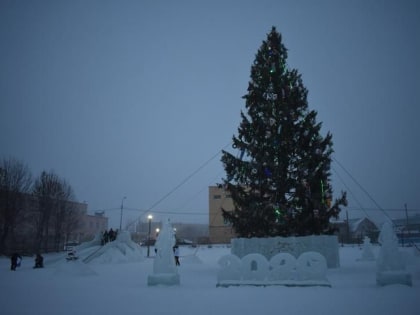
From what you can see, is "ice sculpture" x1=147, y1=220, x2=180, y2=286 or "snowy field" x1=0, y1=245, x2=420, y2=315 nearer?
"snowy field" x1=0, y1=245, x2=420, y2=315

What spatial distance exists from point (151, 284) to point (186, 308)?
482cm

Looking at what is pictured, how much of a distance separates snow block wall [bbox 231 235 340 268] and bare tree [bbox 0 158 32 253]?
30.8 meters

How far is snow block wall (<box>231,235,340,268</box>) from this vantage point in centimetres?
1656

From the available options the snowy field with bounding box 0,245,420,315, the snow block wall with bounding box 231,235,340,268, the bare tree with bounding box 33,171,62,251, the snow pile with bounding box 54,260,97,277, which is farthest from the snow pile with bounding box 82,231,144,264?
the snowy field with bounding box 0,245,420,315

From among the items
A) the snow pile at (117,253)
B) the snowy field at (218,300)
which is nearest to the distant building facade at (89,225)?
the snow pile at (117,253)

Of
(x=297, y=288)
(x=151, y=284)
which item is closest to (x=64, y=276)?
(x=151, y=284)

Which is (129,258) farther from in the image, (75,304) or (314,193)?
(75,304)

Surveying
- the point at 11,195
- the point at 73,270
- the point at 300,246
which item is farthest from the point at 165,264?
the point at 11,195

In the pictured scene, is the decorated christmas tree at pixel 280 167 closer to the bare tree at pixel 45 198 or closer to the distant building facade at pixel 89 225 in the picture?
the bare tree at pixel 45 198

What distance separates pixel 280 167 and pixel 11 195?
32916 mm

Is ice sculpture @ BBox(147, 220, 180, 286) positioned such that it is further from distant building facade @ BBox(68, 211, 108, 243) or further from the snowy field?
distant building facade @ BBox(68, 211, 108, 243)

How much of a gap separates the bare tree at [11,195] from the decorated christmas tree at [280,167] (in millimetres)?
29073

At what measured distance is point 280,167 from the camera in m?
18.0

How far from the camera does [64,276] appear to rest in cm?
1580
